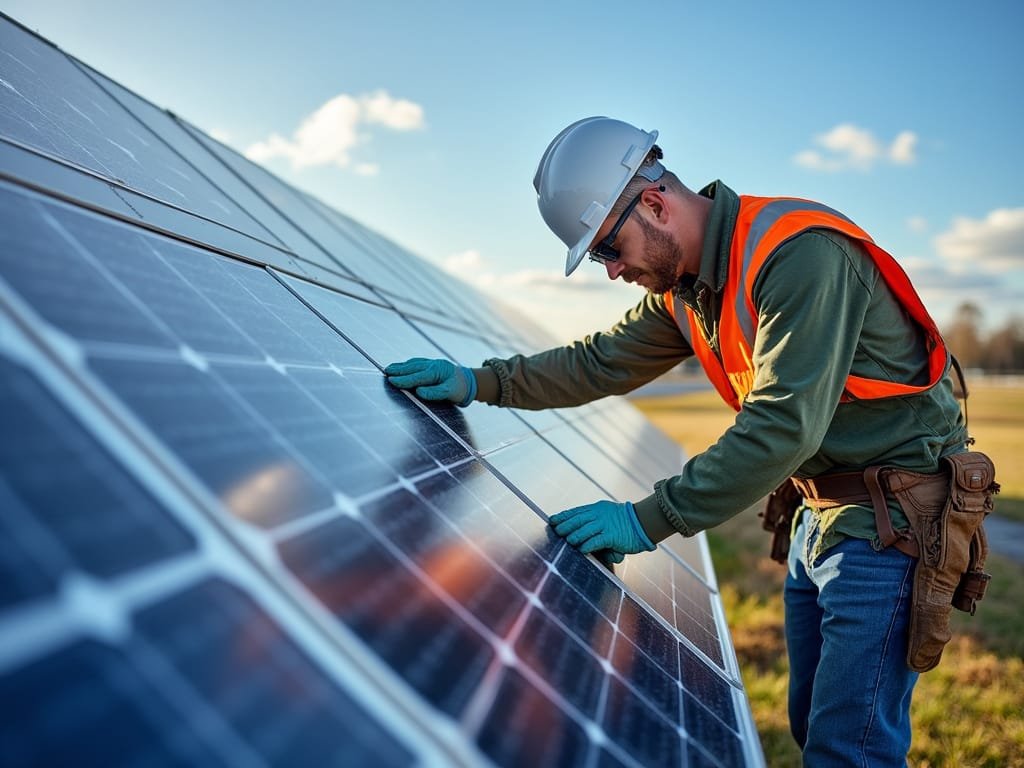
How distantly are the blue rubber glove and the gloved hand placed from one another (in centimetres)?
91

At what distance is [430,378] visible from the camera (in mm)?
3547

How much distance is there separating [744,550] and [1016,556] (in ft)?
15.4

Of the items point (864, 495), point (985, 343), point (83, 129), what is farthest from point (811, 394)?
point (985, 343)

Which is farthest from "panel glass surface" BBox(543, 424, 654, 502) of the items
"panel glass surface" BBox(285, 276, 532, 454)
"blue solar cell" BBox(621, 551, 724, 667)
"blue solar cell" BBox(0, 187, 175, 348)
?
"blue solar cell" BBox(0, 187, 175, 348)

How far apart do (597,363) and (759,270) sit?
148cm

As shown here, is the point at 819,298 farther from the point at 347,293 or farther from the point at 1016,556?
the point at 1016,556

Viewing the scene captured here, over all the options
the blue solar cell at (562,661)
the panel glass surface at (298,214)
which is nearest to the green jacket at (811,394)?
the blue solar cell at (562,661)

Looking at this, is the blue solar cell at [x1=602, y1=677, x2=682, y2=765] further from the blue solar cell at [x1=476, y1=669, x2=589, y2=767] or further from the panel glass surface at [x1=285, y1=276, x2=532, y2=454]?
the panel glass surface at [x1=285, y1=276, x2=532, y2=454]

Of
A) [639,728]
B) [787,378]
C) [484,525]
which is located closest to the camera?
[639,728]

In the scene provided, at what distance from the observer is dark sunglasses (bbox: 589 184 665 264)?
3.43 m

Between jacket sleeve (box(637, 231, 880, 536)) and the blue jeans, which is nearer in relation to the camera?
jacket sleeve (box(637, 231, 880, 536))

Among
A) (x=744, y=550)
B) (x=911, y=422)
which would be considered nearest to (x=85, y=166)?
(x=911, y=422)

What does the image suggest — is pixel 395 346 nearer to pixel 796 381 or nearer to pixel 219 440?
pixel 796 381

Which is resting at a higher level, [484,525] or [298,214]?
[298,214]
